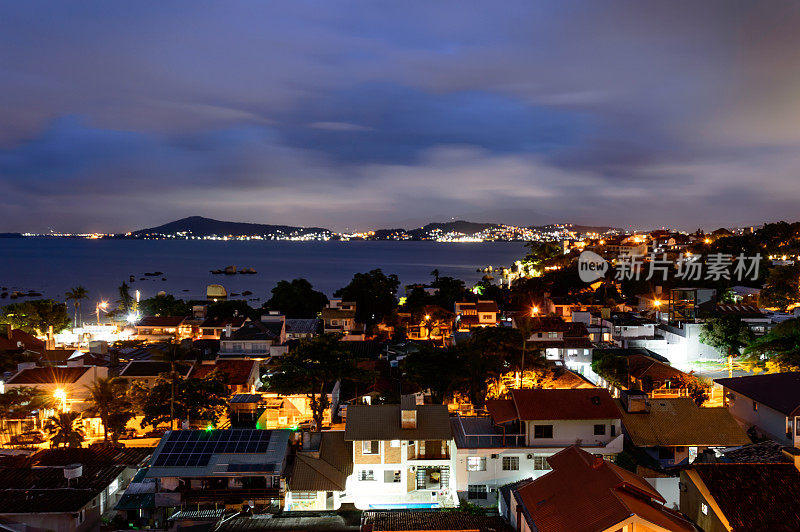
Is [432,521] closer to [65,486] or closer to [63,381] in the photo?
[65,486]

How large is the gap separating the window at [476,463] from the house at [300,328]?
27.9 m

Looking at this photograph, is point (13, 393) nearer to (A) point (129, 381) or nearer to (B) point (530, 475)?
(A) point (129, 381)

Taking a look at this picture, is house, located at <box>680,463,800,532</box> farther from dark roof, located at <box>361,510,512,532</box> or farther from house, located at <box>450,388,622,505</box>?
dark roof, located at <box>361,510,512,532</box>

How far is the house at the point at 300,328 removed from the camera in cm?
4384

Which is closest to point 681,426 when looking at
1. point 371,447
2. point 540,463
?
point 540,463

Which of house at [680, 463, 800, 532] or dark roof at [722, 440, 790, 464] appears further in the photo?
dark roof at [722, 440, 790, 464]

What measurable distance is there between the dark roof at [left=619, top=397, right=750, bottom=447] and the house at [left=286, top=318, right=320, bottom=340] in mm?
29689

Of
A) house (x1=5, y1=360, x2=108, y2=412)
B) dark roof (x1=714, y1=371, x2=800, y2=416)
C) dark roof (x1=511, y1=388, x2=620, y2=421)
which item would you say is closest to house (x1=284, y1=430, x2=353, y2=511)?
dark roof (x1=511, y1=388, x2=620, y2=421)

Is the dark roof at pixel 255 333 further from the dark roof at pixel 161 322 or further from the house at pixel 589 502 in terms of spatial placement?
the house at pixel 589 502

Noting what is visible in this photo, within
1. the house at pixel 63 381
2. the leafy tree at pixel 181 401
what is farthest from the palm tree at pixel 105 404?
the house at pixel 63 381

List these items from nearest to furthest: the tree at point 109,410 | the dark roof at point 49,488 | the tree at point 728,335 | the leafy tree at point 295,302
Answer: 1. the dark roof at point 49,488
2. the tree at point 109,410
3. the tree at point 728,335
4. the leafy tree at point 295,302

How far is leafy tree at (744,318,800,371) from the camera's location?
81.4 ft

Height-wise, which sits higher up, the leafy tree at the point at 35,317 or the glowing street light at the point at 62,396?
the leafy tree at the point at 35,317

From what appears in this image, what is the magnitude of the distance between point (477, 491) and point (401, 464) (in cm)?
254
